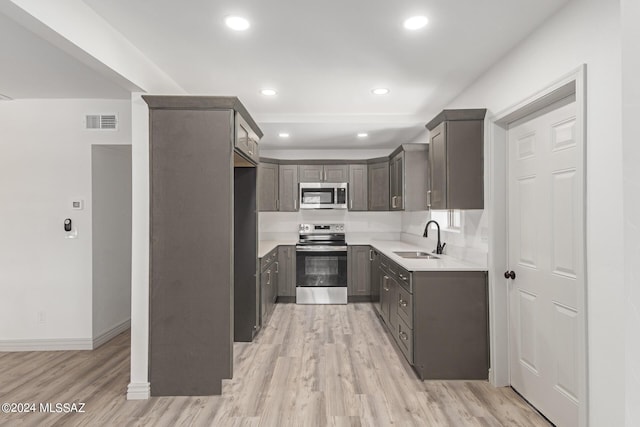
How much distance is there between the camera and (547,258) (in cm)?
230

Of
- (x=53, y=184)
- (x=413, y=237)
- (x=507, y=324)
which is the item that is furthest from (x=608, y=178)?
(x=53, y=184)

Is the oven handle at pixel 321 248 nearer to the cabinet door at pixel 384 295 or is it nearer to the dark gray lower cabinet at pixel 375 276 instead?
the dark gray lower cabinet at pixel 375 276

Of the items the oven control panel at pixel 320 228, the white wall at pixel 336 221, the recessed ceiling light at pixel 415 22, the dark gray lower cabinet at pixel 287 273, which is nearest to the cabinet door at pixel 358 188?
the white wall at pixel 336 221

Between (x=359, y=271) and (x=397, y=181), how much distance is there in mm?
1540

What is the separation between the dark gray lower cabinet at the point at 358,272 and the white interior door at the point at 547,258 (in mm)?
2733

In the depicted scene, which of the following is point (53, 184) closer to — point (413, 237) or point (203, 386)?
point (203, 386)

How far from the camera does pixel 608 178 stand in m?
1.69

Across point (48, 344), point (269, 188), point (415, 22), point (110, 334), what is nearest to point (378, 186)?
point (269, 188)

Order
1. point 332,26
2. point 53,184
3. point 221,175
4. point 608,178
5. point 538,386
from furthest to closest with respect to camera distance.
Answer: point 53,184, point 221,175, point 538,386, point 332,26, point 608,178

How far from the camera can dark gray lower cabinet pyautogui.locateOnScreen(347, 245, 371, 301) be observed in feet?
17.5

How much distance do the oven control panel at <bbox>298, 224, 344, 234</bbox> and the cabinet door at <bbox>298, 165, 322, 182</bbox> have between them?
0.77 metres

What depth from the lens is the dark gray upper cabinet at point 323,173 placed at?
5582 millimetres

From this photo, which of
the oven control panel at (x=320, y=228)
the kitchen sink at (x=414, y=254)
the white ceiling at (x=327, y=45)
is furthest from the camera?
the oven control panel at (x=320, y=228)

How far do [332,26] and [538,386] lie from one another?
2.80 meters
